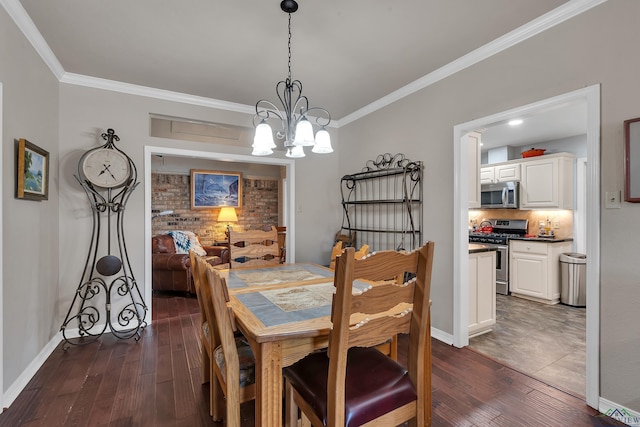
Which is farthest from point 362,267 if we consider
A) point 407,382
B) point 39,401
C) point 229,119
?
point 229,119

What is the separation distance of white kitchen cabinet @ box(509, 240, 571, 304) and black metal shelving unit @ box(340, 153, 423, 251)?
217cm

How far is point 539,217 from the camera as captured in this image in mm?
4836

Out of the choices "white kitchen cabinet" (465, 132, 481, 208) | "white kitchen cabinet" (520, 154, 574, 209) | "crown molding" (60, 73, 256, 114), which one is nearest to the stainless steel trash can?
"white kitchen cabinet" (520, 154, 574, 209)

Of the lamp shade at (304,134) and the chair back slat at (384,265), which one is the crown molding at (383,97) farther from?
the chair back slat at (384,265)

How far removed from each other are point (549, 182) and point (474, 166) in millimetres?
2256

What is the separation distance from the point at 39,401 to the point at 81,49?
2.59 metres

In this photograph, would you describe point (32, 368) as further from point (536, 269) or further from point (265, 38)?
point (536, 269)

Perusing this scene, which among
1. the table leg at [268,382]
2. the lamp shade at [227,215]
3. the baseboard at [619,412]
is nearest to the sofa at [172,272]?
the lamp shade at [227,215]

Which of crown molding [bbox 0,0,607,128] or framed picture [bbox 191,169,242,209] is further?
framed picture [bbox 191,169,242,209]

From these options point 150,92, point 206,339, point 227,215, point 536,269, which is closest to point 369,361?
point 206,339

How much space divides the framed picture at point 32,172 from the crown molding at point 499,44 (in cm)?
324

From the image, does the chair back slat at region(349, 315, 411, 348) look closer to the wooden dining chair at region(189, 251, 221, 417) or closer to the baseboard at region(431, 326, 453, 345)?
the wooden dining chair at region(189, 251, 221, 417)

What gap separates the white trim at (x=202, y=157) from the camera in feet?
10.7

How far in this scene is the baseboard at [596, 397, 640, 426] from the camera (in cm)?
172
